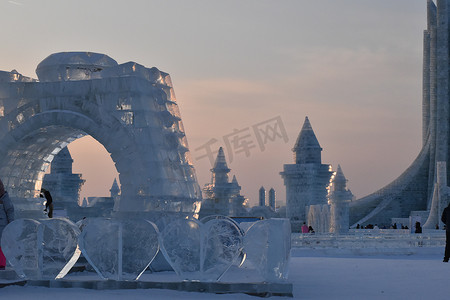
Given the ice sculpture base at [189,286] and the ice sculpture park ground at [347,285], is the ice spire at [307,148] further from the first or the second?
the ice sculpture base at [189,286]

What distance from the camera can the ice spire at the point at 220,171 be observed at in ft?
202

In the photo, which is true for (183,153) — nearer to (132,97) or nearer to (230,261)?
(132,97)

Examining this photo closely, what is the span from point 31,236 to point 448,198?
46.1 metres

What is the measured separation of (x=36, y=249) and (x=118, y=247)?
4.31ft

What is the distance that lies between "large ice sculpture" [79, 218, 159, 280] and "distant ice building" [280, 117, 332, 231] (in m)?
53.6

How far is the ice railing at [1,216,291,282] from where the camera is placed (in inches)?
482

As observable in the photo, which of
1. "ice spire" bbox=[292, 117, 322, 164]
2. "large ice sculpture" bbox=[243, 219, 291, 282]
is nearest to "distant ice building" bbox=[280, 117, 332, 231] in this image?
"ice spire" bbox=[292, 117, 322, 164]

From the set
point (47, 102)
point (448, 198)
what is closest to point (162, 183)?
point (47, 102)

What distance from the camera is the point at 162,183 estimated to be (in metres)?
16.8

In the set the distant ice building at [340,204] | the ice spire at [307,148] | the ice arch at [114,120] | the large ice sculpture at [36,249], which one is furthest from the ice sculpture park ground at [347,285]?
the ice spire at [307,148]

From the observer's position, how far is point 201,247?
12.3 metres

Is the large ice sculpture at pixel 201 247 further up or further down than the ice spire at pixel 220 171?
further down

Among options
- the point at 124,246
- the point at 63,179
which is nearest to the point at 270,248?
the point at 124,246

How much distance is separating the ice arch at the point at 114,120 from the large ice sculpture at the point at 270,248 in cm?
497
